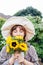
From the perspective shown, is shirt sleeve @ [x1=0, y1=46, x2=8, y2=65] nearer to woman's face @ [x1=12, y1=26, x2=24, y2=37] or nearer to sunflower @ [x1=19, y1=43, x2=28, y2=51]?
woman's face @ [x1=12, y1=26, x2=24, y2=37]

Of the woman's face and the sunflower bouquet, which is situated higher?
the woman's face

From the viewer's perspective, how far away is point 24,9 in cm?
598

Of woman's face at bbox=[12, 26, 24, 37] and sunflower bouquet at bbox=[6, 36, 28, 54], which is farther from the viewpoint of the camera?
woman's face at bbox=[12, 26, 24, 37]

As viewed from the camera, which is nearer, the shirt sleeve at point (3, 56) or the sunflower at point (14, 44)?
the sunflower at point (14, 44)

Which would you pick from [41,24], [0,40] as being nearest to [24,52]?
[0,40]

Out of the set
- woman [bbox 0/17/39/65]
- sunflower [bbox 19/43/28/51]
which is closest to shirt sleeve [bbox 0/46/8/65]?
woman [bbox 0/17/39/65]

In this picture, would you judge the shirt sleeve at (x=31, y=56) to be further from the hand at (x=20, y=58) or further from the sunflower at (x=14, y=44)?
the sunflower at (x=14, y=44)

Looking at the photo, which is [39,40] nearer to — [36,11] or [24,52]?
[36,11]

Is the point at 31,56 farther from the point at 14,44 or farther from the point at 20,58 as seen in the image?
the point at 14,44

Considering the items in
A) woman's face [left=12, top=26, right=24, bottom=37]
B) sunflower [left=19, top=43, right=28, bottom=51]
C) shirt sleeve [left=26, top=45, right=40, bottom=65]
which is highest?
woman's face [left=12, top=26, right=24, bottom=37]

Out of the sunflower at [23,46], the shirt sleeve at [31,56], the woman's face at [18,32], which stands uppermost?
the woman's face at [18,32]

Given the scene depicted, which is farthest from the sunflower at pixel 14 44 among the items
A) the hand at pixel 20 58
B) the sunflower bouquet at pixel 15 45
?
the hand at pixel 20 58

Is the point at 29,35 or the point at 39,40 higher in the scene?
the point at 29,35

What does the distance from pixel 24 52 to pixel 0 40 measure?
7.14ft
